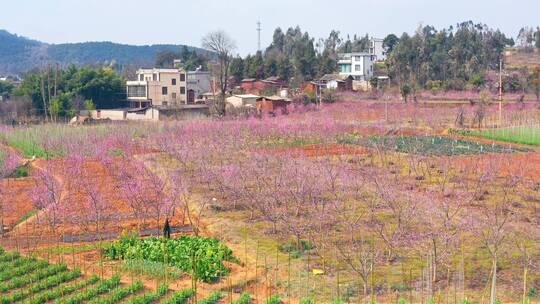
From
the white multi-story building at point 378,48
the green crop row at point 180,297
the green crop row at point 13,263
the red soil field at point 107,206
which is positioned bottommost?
the green crop row at point 180,297

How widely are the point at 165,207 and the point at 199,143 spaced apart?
8280 mm

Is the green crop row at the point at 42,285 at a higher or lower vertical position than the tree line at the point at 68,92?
lower

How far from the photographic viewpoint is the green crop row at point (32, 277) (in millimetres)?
10922

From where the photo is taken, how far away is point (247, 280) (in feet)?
37.1

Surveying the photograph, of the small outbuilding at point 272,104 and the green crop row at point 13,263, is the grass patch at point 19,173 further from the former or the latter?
the small outbuilding at point 272,104

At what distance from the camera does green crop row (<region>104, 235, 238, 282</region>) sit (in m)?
11.5

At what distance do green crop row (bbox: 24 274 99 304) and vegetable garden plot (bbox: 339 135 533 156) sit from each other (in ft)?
45.1

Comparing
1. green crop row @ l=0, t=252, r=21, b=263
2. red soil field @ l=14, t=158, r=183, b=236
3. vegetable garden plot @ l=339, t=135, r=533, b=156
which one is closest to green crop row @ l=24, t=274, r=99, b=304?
green crop row @ l=0, t=252, r=21, b=263

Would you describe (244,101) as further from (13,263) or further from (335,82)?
(13,263)

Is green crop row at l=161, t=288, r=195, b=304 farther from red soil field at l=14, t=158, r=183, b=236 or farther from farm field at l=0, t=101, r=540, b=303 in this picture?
red soil field at l=14, t=158, r=183, b=236

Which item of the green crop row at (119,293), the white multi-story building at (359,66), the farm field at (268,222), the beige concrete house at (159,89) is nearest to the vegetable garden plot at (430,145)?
the farm field at (268,222)

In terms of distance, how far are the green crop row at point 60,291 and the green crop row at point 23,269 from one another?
1130 millimetres

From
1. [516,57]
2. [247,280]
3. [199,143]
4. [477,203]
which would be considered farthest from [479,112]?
[516,57]

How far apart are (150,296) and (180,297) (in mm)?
478
